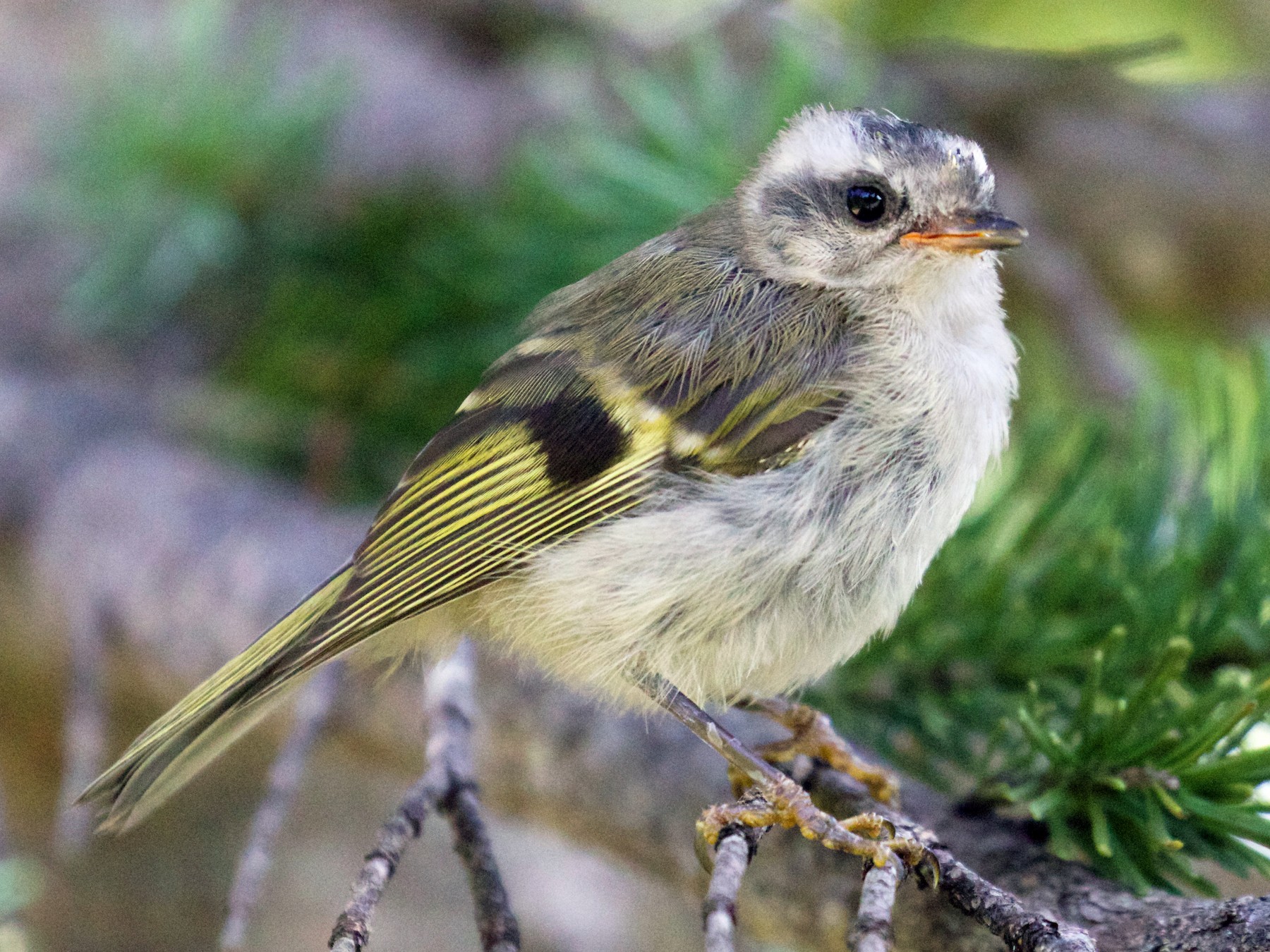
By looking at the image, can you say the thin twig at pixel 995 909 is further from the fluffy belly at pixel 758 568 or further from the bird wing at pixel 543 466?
the bird wing at pixel 543 466

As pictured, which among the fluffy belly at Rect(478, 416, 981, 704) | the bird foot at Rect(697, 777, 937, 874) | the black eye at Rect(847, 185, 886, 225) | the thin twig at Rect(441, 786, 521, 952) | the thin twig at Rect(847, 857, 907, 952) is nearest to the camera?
the thin twig at Rect(847, 857, 907, 952)

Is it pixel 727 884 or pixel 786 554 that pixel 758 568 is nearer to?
pixel 786 554

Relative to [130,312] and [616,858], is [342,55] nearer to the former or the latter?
[130,312]

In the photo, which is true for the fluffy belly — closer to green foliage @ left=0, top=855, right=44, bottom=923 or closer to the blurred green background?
the blurred green background

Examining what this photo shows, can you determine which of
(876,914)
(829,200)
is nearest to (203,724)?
(876,914)

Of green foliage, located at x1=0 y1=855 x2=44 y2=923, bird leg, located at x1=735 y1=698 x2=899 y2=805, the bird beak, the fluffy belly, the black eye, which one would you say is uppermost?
the black eye

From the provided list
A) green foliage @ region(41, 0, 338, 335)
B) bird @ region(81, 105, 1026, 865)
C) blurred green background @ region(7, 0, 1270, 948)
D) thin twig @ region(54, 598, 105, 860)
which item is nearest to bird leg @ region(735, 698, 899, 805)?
bird @ region(81, 105, 1026, 865)

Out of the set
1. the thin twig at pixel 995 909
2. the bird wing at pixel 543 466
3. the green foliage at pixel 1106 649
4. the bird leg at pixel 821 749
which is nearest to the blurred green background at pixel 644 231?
the green foliage at pixel 1106 649
